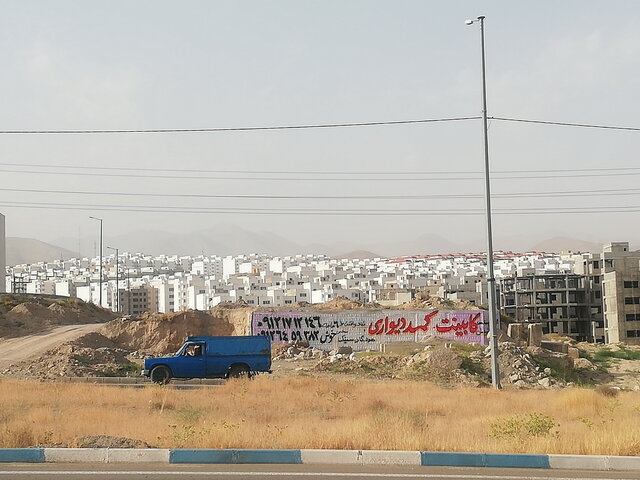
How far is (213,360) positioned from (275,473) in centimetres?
1948

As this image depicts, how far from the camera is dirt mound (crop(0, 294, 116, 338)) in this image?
55547 mm

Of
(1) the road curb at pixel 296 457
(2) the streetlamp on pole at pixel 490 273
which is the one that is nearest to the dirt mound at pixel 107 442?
(1) the road curb at pixel 296 457

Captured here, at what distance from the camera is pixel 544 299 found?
11144 centimetres

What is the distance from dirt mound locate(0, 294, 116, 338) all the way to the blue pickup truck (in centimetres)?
2847

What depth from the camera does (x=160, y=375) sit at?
29.0 meters

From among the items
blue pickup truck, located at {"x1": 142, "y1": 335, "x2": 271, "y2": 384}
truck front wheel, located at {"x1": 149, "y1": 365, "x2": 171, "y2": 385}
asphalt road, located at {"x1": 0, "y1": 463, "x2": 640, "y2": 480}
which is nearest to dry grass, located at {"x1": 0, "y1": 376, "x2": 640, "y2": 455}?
asphalt road, located at {"x1": 0, "y1": 463, "x2": 640, "y2": 480}

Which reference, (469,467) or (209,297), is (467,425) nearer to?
(469,467)

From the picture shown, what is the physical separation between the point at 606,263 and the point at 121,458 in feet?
358

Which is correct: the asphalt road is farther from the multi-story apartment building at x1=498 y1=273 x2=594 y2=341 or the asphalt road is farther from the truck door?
the multi-story apartment building at x1=498 y1=273 x2=594 y2=341

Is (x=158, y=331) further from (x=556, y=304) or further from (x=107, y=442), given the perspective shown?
(x=556, y=304)

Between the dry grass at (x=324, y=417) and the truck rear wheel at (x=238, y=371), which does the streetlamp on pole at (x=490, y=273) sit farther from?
the truck rear wheel at (x=238, y=371)

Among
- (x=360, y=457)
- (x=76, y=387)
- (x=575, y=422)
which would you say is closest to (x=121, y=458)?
(x=360, y=457)

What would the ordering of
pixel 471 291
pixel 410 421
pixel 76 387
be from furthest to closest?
pixel 471 291 < pixel 76 387 < pixel 410 421

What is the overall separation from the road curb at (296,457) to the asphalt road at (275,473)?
0.85 feet
